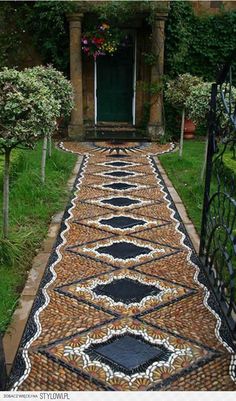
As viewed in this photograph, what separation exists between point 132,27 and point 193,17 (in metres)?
1.53

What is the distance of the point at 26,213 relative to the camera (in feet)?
15.5

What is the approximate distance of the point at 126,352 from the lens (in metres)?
2.49

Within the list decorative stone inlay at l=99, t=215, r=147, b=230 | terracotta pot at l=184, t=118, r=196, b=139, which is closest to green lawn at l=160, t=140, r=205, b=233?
decorative stone inlay at l=99, t=215, r=147, b=230

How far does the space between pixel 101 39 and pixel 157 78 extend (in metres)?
1.58

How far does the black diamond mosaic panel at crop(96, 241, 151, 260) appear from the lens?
12.4ft

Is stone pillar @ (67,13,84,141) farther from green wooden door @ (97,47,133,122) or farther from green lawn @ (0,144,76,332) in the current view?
green lawn @ (0,144,76,332)

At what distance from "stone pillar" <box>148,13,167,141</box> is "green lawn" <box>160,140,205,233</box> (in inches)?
32.3

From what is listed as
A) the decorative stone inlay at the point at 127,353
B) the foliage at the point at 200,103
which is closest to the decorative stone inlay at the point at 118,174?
the foliage at the point at 200,103

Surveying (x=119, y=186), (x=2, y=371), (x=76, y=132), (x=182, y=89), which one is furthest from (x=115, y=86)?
(x=2, y=371)

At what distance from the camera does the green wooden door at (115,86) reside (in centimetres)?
1070

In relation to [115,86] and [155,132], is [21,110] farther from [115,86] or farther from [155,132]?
[115,86]

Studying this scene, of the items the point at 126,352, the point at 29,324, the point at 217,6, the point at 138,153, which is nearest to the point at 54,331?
the point at 29,324

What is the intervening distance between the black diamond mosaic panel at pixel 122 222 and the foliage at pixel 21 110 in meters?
1.37
